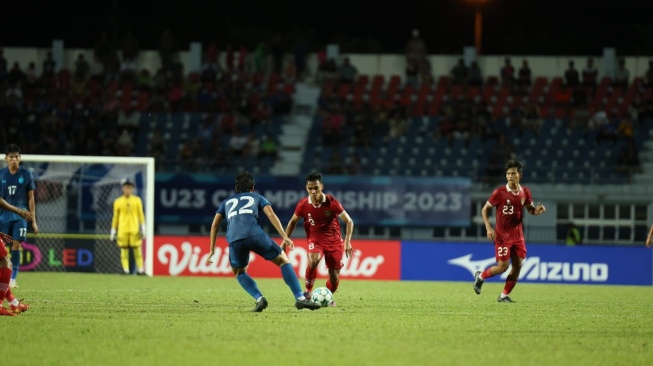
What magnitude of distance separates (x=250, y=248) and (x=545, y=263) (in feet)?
47.4

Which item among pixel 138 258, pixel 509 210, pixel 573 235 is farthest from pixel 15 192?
pixel 573 235

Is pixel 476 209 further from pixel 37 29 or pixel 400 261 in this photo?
pixel 37 29

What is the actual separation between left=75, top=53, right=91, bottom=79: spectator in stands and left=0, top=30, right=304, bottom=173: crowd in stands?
3 centimetres

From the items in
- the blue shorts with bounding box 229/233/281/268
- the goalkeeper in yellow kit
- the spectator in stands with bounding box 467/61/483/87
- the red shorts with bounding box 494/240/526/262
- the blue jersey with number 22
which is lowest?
the goalkeeper in yellow kit

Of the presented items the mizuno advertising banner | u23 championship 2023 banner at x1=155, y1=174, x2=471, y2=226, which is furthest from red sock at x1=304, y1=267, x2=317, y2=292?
u23 championship 2023 banner at x1=155, y1=174, x2=471, y2=226

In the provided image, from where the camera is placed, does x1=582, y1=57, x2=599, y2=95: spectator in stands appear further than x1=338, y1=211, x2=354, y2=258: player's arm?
Yes

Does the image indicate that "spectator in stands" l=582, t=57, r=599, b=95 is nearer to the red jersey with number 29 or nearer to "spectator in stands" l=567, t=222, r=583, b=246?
"spectator in stands" l=567, t=222, r=583, b=246

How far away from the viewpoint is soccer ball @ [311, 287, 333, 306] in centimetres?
1516

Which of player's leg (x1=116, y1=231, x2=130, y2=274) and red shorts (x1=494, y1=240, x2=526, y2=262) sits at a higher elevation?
red shorts (x1=494, y1=240, x2=526, y2=262)

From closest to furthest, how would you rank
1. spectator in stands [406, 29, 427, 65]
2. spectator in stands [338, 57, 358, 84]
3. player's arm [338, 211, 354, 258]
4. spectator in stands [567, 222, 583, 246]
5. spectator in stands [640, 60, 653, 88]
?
player's arm [338, 211, 354, 258] → spectator in stands [567, 222, 583, 246] → spectator in stands [640, 60, 653, 88] → spectator in stands [338, 57, 358, 84] → spectator in stands [406, 29, 427, 65]

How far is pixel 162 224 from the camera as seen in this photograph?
32.7 m

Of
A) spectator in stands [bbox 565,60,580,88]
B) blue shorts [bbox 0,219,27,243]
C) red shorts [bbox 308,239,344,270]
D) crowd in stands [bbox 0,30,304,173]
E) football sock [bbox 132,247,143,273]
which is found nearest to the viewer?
red shorts [bbox 308,239,344,270]

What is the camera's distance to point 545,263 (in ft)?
88.2

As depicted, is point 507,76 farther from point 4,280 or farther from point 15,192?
point 4,280
